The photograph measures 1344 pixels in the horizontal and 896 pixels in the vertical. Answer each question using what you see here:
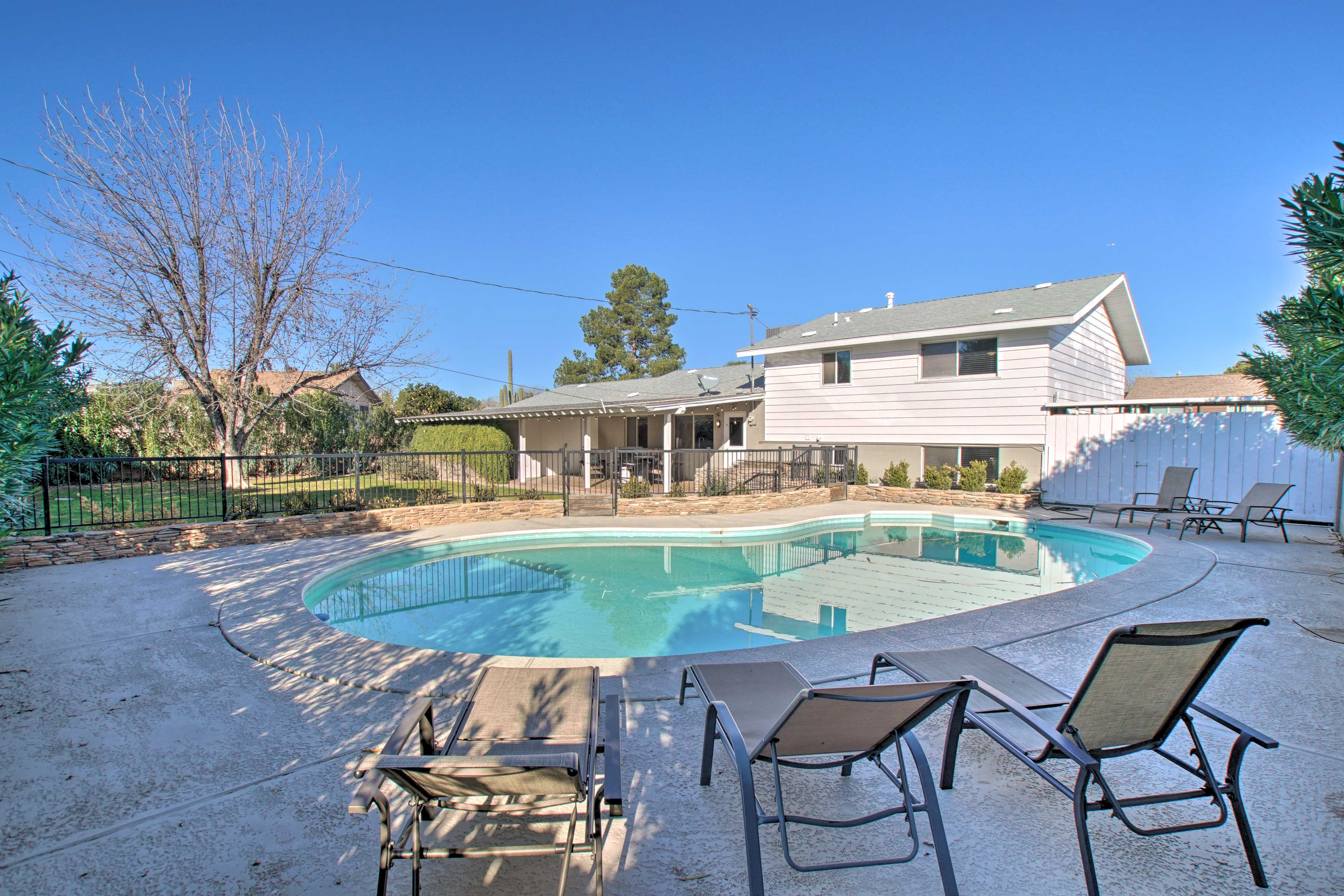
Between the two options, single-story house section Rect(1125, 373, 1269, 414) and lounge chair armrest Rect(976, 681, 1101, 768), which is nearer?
lounge chair armrest Rect(976, 681, 1101, 768)

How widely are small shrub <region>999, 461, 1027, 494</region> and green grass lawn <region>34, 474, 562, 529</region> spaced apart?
10.2 meters

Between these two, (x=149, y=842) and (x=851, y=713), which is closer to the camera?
(x=851, y=713)

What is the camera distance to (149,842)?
238 cm

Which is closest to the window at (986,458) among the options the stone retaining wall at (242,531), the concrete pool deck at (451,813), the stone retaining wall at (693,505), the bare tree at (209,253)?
the stone retaining wall at (693,505)

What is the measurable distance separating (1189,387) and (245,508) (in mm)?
32444

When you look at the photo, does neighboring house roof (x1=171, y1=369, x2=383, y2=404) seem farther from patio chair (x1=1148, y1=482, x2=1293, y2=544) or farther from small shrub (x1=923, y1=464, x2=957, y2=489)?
patio chair (x1=1148, y1=482, x2=1293, y2=544)

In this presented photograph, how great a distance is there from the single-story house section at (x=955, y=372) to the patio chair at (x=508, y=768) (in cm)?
1371

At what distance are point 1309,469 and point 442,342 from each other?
55.8 feet

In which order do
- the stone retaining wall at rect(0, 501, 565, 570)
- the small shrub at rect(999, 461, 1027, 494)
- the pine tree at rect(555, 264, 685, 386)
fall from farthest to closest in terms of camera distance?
the pine tree at rect(555, 264, 685, 386)
the small shrub at rect(999, 461, 1027, 494)
the stone retaining wall at rect(0, 501, 565, 570)

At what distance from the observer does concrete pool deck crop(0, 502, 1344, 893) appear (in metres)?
2.18

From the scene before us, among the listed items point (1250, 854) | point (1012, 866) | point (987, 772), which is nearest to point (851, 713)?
point (1012, 866)

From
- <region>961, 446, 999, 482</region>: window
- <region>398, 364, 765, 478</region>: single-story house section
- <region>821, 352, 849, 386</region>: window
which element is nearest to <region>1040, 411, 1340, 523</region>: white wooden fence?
<region>961, 446, 999, 482</region>: window

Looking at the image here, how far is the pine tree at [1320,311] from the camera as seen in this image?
305cm

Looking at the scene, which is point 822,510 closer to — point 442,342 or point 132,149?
point 442,342
